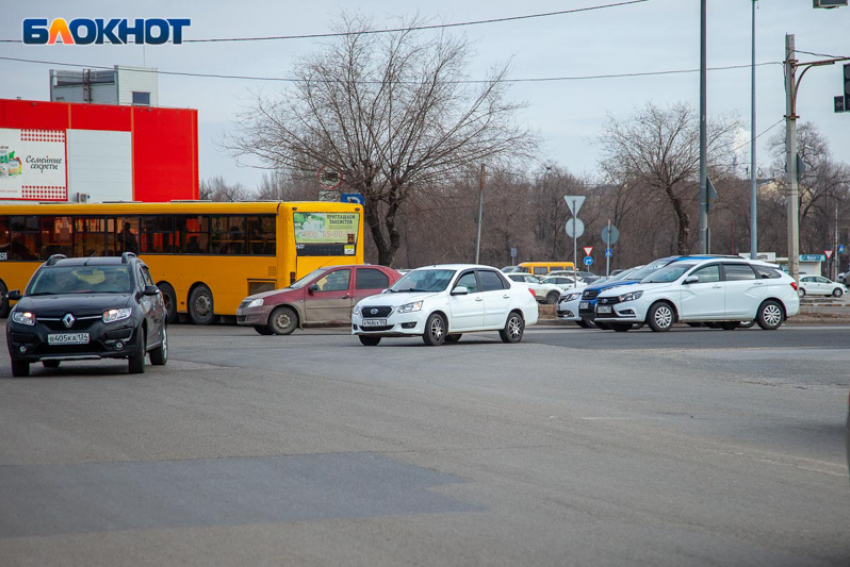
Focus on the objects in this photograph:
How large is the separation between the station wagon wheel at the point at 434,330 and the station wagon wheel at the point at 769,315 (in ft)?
30.3

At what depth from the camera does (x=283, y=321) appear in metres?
24.4

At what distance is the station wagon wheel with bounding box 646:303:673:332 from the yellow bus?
8632mm

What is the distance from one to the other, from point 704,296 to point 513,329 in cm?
589

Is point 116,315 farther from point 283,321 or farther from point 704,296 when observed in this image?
point 704,296

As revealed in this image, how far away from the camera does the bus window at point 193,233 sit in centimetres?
2841

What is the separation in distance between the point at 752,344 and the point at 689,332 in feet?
13.2

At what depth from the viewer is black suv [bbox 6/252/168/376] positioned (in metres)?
13.8

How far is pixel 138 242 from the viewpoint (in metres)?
29.3

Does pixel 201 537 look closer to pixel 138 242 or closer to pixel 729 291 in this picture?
pixel 729 291

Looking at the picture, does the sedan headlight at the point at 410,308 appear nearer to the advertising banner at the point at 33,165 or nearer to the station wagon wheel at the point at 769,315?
the station wagon wheel at the point at 769,315

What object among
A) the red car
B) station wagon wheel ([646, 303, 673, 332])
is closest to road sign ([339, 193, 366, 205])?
the red car

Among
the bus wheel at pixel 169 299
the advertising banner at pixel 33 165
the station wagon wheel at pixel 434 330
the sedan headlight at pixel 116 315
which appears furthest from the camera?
the advertising banner at pixel 33 165

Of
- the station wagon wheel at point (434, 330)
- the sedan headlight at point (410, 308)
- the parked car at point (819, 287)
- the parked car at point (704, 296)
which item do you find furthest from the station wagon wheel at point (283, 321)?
the parked car at point (819, 287)

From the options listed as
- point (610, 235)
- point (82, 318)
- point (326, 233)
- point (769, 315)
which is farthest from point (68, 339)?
point (610, 235)
